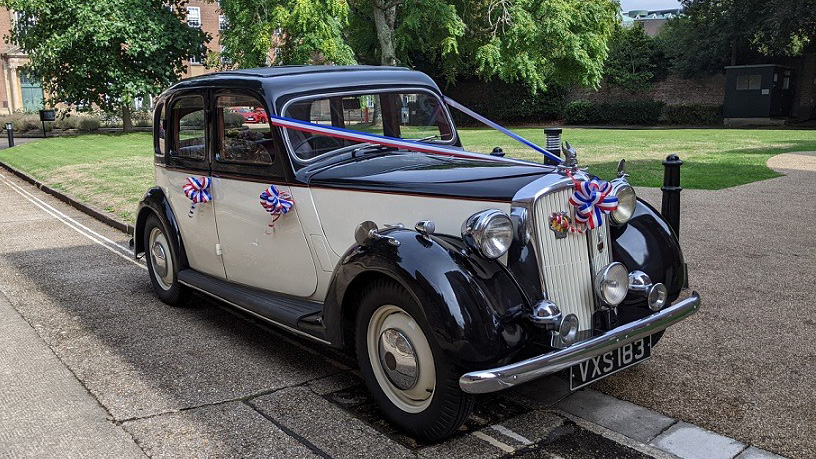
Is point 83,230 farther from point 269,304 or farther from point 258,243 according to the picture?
point 269,304

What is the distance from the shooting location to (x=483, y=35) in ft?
98.5

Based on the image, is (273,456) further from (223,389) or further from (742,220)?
(742,220)

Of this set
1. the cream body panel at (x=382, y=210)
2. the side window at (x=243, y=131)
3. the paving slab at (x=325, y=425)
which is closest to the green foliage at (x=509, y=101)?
the side window at (x=243, y=131)

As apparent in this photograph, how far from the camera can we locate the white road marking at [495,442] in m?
3.33

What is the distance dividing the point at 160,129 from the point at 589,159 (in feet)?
37.7

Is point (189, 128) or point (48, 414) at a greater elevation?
point (189, 128)

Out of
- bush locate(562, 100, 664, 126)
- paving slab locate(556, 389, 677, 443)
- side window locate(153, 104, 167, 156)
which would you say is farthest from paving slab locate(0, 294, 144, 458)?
bush locate(562, 100, 664, 126)

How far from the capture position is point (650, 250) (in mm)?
3916

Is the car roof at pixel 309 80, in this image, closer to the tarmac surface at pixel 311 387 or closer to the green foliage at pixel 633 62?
the tarmac surface at pixel 311 387

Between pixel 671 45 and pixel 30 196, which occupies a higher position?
pixel 671 45

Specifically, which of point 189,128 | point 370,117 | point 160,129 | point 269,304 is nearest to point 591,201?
point 370,117

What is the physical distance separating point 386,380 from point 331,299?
1.73ft

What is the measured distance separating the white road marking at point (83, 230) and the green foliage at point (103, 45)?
14296 mm

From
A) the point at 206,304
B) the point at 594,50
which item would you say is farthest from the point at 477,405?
the point at 594,50
